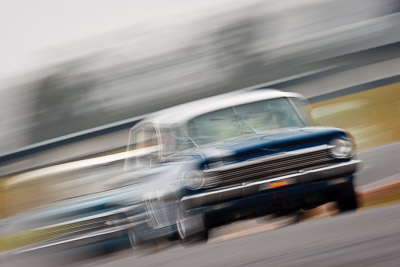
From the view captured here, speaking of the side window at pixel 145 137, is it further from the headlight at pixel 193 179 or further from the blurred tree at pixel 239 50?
the blurred tree at pixel 239 50

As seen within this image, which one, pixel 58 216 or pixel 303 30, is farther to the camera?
pixel 303 30

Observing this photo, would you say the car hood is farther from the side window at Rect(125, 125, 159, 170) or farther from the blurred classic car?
the side window at Rect(125, 125, 159, 170)

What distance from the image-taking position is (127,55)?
24750 mm

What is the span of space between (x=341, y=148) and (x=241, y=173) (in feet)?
3.15

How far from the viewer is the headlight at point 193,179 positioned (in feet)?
22.2

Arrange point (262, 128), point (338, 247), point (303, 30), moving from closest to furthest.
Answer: point (338, 247), point (262, 128), point (303, 30)

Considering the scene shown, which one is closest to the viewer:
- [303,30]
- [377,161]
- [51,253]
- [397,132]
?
[51,253]

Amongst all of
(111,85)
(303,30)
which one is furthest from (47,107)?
(303,30)

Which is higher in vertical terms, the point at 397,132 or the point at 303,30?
the point at 303,30

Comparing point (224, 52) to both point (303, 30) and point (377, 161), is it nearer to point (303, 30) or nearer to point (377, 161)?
point (303, 30)

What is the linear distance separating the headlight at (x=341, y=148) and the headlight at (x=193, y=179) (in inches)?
46.8

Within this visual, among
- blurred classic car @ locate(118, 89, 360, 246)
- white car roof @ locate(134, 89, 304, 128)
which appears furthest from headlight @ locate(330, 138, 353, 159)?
white car roof @ locate(134, 89, 304, 128)

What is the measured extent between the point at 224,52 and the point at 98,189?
703 inches

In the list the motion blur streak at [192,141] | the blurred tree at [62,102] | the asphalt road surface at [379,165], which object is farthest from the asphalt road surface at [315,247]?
the blurred tree at [62,102]
